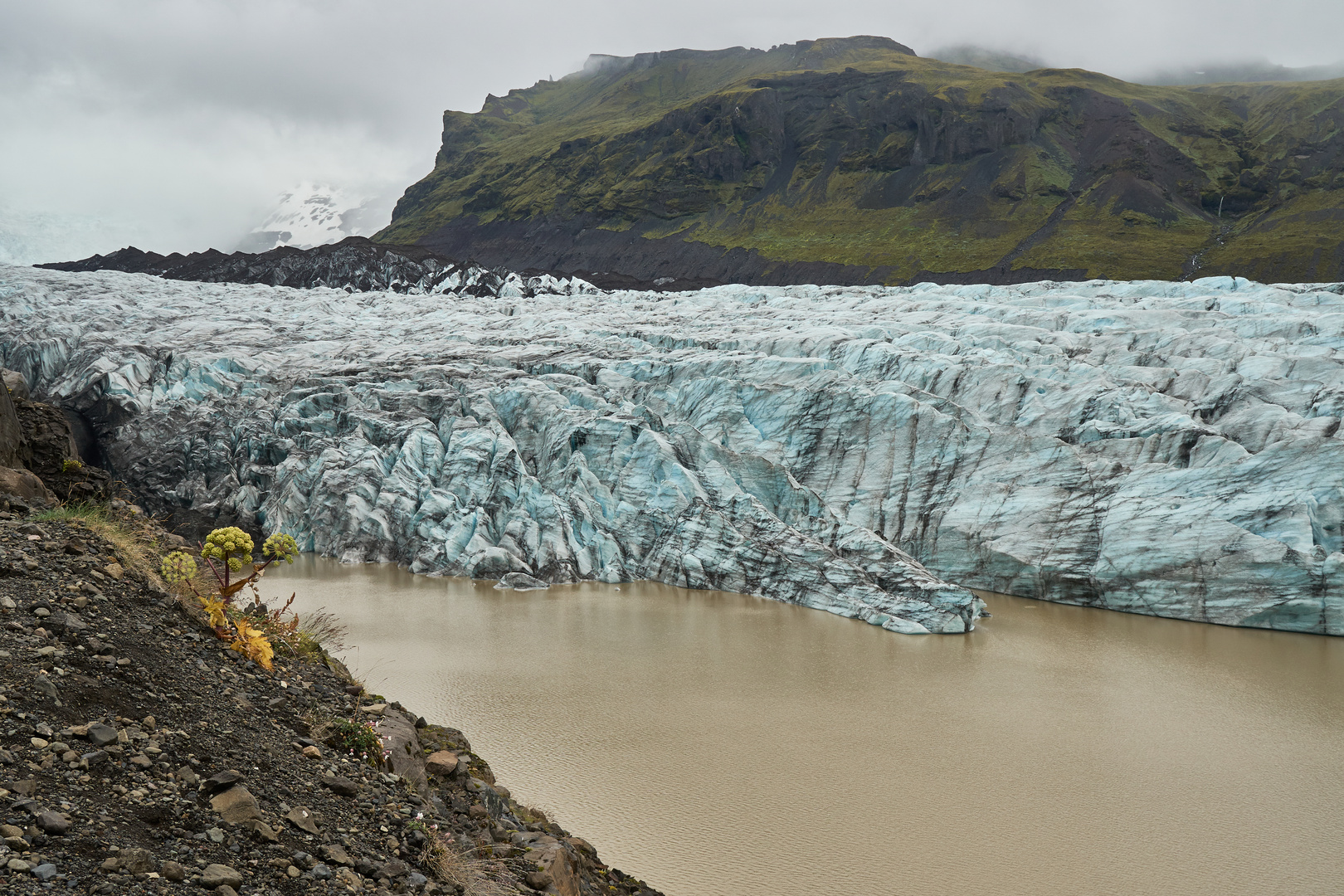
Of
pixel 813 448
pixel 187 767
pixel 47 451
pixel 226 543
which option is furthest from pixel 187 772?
pixel 813 448

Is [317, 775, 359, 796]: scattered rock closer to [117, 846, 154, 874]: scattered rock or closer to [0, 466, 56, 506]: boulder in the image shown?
[117, 846, 154, 874]: scattered rock

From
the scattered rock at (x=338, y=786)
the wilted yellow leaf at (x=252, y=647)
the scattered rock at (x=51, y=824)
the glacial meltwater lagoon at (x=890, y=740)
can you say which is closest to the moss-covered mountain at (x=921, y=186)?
the glacial meltwater lagoon at (x=890, y=740)

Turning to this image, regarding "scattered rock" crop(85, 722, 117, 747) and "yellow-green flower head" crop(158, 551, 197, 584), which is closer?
"scattered rock" crop(85, 722, 117, 747)

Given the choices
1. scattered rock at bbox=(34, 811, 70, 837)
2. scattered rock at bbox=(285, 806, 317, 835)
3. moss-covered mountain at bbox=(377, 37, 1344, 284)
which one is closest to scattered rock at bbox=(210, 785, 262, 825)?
scattered rock at bbox=(285, 806, 317, 835)

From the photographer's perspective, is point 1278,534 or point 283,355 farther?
point 283,355

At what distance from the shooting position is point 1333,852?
31.9 feet

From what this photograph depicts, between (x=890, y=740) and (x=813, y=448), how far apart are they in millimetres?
15454

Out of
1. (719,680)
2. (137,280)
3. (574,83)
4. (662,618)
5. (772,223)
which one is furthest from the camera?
(574,83)

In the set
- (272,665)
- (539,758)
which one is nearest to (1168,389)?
(539,758)

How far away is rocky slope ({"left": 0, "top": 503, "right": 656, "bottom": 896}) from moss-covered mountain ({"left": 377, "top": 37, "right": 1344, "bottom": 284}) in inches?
2932

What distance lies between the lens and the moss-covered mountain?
7569cm

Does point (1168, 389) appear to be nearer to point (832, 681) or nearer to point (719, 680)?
point (832, 681)

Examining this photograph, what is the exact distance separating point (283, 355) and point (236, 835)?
3403cm

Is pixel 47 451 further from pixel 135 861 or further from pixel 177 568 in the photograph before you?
pixel 135 861
